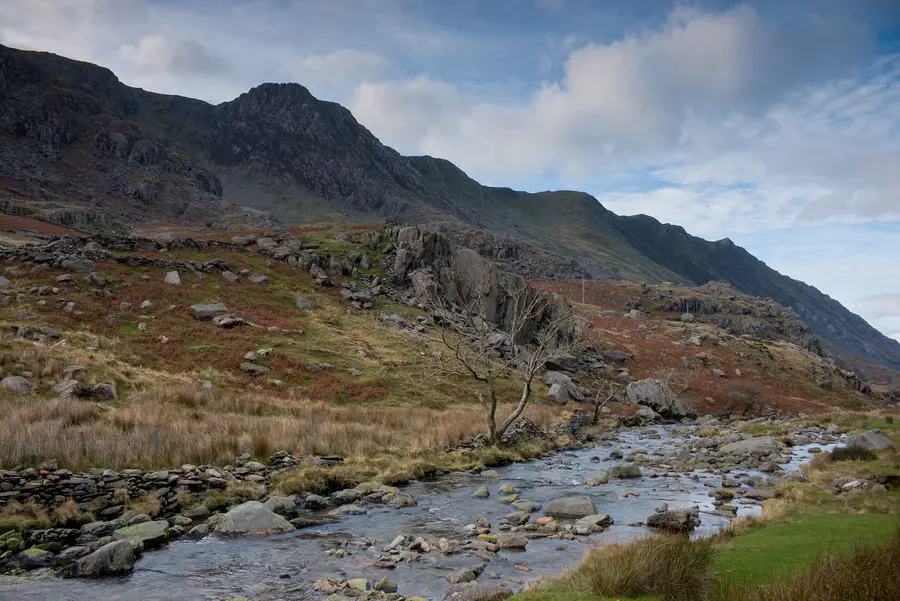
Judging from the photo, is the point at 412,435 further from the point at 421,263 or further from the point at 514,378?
the point at 421,263

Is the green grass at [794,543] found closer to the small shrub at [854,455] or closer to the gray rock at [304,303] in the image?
the small shrub at [854,455]

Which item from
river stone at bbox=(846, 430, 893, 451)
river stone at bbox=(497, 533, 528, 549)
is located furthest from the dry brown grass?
river stone at bbox=(846, 430, 893, 451)

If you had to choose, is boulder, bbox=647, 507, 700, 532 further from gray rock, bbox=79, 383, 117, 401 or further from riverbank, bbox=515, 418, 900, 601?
gray rock, bbox=79, 383, 117, 401

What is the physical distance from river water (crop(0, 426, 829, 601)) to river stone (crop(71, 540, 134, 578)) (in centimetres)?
29

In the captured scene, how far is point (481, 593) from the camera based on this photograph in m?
9.27

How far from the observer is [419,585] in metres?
10.8

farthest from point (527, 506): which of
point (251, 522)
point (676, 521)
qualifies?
point (251, 522)

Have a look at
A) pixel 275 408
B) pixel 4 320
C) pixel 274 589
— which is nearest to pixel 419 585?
pixel 274 589

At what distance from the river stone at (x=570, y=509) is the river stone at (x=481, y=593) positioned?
751cm

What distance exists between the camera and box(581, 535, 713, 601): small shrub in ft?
24.8

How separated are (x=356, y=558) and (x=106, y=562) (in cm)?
535

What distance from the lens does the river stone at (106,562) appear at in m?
11.0

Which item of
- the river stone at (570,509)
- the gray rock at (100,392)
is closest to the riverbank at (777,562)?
the river stone at (570,509)

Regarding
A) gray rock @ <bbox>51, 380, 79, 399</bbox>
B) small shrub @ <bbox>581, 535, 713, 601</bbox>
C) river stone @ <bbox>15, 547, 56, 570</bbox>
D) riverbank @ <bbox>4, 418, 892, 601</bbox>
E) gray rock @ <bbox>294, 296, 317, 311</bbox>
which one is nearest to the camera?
A: small shrub @ <bbox>581, 535, 713, 601</bbox>
